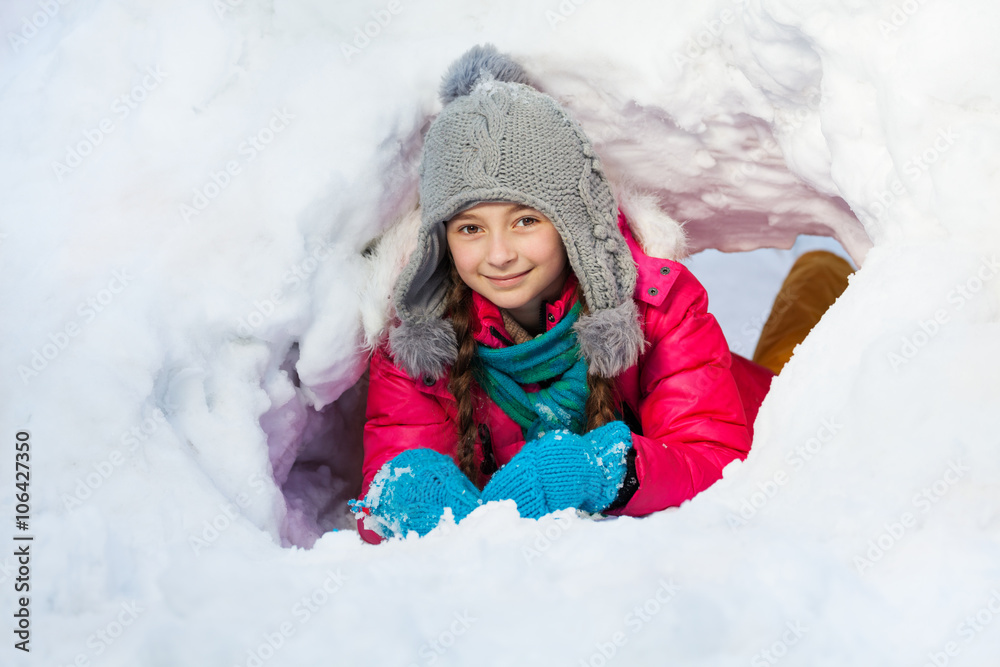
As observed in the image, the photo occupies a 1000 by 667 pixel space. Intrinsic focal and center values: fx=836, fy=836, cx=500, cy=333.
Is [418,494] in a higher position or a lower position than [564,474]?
lower

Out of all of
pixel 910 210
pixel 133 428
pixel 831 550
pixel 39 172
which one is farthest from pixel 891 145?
pixel 39 172

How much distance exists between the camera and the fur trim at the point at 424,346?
1.62 m

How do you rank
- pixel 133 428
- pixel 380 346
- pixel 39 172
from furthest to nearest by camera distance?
pixel 380 346 < pixel 39 172 < pixel 133 428

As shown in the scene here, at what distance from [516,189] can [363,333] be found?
438 millimetres

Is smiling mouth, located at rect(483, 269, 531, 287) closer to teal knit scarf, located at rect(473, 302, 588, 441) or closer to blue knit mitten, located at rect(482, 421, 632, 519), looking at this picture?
teal knit scarf, located at rect(473, 302, 588, 441)

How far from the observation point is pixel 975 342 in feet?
3.49

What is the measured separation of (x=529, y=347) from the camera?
5.29 feet

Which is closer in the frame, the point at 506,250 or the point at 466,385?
the point at 506,250

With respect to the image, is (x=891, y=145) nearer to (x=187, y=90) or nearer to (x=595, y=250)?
(x=595, y=250)

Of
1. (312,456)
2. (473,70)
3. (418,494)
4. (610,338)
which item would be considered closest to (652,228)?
(610,338)

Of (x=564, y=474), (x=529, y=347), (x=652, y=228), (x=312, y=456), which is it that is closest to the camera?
(x=564, y=474)

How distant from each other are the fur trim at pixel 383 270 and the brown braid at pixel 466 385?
0.37 ft

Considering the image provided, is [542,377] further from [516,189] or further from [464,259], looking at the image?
[516,189]

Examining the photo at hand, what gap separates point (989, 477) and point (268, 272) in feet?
3.74
